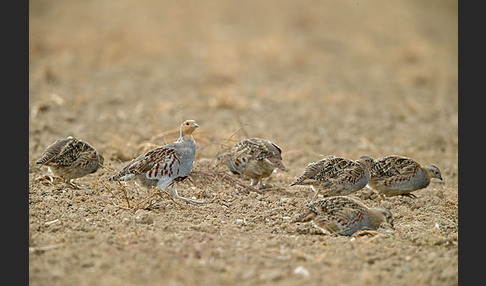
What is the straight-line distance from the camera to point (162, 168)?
6.89m

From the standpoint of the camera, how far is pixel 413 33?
22453mm

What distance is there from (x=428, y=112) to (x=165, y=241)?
987 cm

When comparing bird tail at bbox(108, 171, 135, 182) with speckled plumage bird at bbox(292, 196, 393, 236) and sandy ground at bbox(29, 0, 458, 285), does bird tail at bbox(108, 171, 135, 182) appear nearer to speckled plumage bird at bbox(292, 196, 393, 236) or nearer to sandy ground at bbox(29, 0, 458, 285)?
sandy ground at bbox(29, 0, 458, 285)

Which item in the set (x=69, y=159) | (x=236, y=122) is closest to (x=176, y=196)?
(x=69, y=159)

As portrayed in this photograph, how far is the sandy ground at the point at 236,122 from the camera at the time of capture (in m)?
5.24

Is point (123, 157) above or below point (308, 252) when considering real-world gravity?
above

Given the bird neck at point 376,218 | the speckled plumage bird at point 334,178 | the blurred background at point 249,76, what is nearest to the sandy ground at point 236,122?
the blurred background at point 249,76

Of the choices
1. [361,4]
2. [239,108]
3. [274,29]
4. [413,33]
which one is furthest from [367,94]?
[361,4]

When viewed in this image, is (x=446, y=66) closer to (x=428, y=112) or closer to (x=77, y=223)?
(x=428, y=112)

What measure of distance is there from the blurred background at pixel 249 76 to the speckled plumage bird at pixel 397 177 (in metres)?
1.85

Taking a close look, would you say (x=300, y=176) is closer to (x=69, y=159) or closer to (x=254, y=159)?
(x=254, y=159)

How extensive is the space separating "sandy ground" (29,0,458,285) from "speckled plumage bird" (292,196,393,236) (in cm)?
19

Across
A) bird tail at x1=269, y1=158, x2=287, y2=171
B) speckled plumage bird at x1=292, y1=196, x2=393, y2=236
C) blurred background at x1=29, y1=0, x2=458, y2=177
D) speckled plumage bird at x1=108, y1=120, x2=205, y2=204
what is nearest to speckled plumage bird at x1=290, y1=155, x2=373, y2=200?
bird tail at x1=269, y1=158, x2=287, y2=171

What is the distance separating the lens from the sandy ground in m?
5.24
